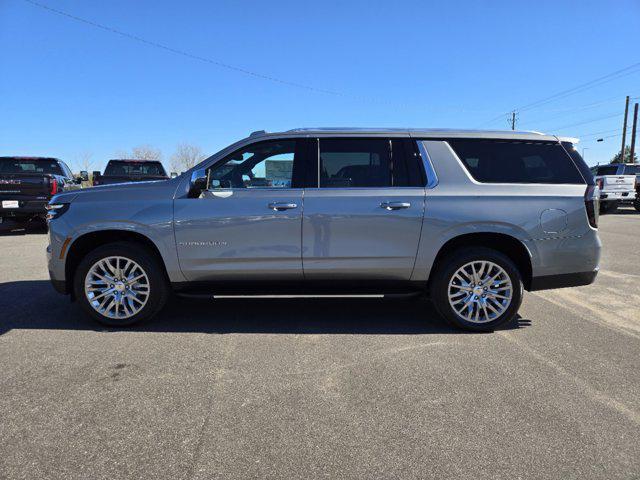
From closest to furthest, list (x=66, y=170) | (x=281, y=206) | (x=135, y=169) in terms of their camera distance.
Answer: (x=281, y=206)
(x=66, y=170)
(x=135, y=169)

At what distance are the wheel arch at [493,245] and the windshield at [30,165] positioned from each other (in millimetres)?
11818

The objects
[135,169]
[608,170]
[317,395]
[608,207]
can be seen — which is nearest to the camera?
[317,395]

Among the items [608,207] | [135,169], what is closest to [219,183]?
[135,169]

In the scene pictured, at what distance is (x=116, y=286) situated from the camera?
4496mm

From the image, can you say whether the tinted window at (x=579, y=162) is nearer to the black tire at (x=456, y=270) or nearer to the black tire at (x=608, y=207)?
the black tire at (x=456, y=270)

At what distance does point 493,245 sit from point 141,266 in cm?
353

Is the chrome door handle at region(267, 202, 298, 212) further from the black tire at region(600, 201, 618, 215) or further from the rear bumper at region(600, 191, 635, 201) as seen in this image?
the black tire at region(600, 201, 618, 215)

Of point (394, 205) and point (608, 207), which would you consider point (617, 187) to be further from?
point (394, 205)

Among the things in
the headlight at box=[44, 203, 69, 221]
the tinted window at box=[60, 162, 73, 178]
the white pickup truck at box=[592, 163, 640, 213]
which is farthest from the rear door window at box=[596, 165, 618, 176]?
the headlight at box=[44, 203, 69, 221]

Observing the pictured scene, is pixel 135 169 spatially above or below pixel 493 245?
above

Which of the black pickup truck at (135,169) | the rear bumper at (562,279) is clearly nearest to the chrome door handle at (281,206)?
the rear bumper at (562,279)

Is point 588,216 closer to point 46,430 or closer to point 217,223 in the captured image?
point 217,223

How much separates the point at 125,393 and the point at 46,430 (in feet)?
1.77

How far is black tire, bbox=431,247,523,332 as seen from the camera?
4.43m
